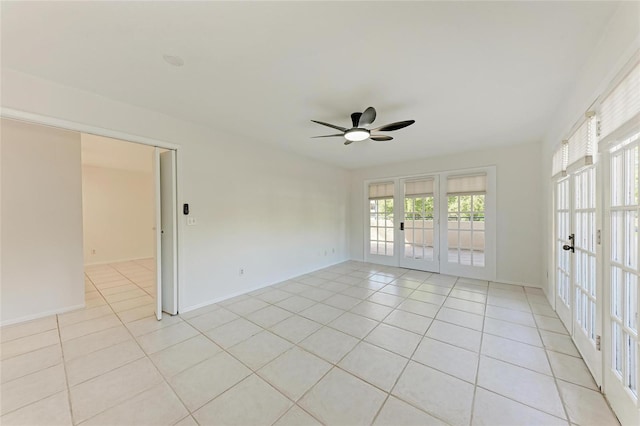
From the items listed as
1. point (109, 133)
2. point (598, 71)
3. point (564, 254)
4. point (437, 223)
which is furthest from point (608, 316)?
point (109, 133)

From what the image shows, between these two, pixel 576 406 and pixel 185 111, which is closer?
pixel 576 406

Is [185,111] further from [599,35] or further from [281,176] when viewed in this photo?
[599,35]

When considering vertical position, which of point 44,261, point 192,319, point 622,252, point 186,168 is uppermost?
point 186,168

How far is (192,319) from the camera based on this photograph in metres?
2.81

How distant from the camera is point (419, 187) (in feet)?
16.6

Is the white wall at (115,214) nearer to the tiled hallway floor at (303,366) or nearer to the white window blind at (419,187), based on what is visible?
the tiled hallway floor at (303,366)

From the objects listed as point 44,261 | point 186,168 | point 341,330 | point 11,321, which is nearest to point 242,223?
point 186,168

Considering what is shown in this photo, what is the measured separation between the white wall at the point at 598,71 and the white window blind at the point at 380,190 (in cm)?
278

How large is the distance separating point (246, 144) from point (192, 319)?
8.54 ft

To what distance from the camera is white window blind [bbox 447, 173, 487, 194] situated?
4.35 metres

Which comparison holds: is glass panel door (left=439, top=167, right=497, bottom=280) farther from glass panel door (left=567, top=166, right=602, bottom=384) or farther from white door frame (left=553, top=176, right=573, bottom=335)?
glass panel door (left=567, top=166, right=602, bottom=384)

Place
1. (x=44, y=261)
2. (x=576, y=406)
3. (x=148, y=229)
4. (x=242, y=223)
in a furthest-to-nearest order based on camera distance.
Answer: (x=148, y=229)
(x=242, y=223)
(x=44, y=261)
(x=576, y=406)

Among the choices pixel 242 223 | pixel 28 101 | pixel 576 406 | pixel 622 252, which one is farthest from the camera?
pixel 242 223

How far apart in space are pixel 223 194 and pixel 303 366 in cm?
254
